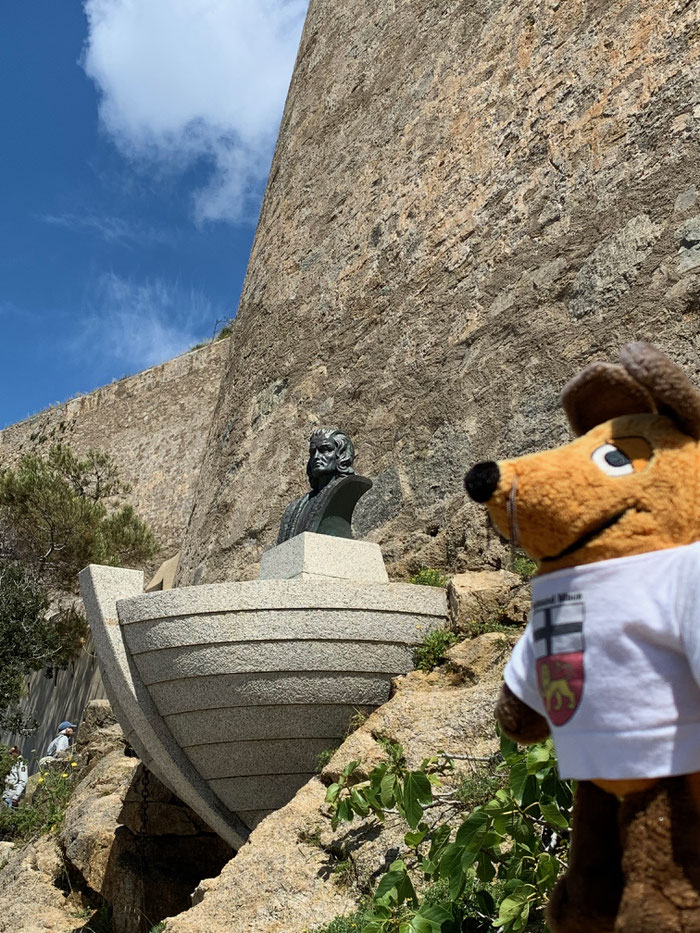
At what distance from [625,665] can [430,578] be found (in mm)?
3675

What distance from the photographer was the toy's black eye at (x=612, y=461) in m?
1.51

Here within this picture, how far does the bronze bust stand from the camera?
191 inches

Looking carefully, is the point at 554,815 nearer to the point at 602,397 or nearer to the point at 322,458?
Result: the point at 602,397

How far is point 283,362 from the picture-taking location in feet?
26.2

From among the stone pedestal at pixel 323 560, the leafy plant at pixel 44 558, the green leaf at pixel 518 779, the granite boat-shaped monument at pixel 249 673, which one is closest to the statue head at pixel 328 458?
the stone pedestal at pixel 323 560

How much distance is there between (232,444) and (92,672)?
195 inches

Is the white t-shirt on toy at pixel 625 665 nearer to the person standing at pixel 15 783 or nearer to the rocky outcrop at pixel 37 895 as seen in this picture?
the rocky outcrop at pixel 37 895

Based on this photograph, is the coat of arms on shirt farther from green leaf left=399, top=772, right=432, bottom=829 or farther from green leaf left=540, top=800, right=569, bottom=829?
green leaf left=399, top=772, right=432, bottom=829

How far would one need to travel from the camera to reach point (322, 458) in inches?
199

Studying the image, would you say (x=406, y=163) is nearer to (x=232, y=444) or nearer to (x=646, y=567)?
(x=232, y=444)

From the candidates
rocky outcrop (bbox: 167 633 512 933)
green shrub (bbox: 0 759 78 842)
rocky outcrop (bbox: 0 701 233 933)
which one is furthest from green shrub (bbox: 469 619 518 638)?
green shrub (bbox: 0 759 78 842)

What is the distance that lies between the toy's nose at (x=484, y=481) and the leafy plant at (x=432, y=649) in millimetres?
2681

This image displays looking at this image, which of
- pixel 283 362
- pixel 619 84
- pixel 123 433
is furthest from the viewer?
pixel 123 433

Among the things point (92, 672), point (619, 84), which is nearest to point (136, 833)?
point (619, 84)
